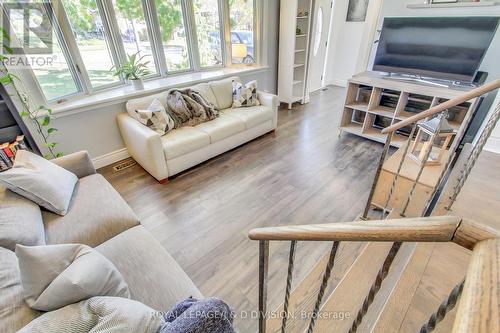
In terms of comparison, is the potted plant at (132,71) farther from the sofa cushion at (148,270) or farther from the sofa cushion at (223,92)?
the sofa cushion at (148,270)

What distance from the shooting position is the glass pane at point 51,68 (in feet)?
6.86

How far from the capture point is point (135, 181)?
8.46 ft

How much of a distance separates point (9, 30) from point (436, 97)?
13.6 ft

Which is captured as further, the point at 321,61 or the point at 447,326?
the point at 321,61

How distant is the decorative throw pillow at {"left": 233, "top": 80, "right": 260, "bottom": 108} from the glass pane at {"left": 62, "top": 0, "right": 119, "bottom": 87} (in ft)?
5.10

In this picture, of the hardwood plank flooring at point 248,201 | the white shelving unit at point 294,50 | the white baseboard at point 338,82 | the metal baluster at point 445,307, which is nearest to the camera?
the metal baluster at point 445,307

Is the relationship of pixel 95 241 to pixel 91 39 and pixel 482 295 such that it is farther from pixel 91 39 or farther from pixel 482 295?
pixel 91 39

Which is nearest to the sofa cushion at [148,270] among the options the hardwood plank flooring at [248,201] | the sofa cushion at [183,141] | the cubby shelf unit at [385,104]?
the hardwood plank flooring at [248,201]

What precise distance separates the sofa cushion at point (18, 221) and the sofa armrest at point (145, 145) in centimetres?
102

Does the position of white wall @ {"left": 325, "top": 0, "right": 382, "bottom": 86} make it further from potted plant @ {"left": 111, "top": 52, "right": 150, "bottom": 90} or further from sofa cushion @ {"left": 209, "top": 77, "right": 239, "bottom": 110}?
potted plant @ {"left": 111, "top": 52, "right": 150, "bottom": 90}

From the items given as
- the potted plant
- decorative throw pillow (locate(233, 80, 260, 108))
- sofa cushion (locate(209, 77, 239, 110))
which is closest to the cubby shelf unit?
decorative throw pillow (locate(233, 80, 260, 108))

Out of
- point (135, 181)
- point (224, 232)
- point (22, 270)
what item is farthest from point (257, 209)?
point (22, 270)

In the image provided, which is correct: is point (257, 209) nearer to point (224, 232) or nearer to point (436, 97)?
point (224, 232)

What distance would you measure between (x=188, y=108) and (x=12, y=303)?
2.33 meters
